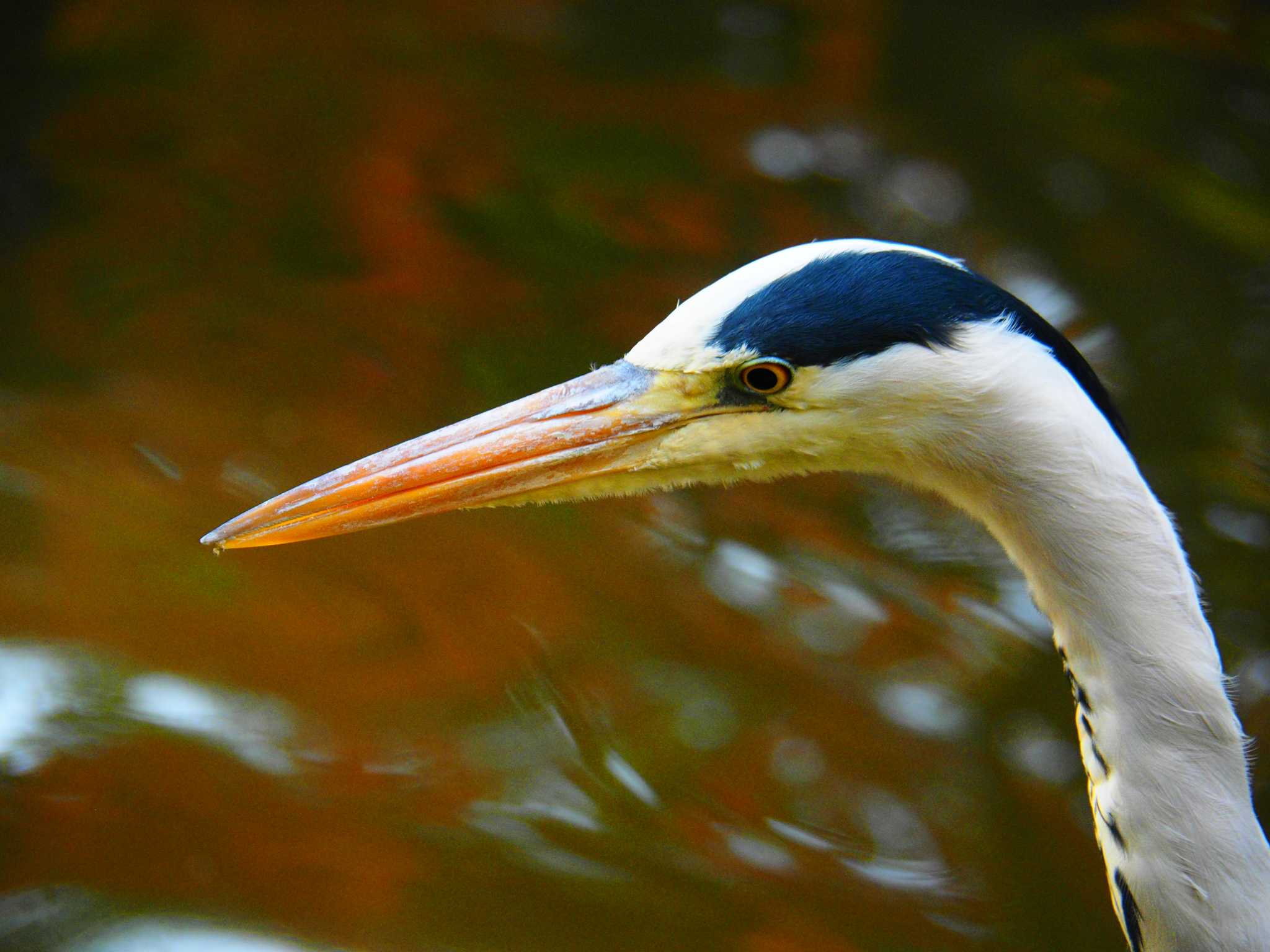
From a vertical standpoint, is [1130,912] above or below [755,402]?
below

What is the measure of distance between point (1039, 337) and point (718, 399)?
366mm

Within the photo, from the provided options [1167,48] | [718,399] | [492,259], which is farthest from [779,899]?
[1167,48]

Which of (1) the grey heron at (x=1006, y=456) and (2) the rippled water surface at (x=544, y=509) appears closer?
(1) the grey heron at (x=1006, y=456)

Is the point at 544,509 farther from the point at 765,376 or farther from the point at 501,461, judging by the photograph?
the point at 765,376

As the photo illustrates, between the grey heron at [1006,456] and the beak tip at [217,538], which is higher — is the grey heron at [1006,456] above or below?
above

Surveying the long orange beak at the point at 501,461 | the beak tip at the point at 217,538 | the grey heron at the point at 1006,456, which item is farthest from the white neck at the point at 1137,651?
the beak tip at the point at 217,538

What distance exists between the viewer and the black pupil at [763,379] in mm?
1359

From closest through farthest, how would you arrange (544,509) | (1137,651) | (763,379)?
(1137,651), (763,379), (544,509)

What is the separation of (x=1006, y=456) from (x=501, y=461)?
590 mm

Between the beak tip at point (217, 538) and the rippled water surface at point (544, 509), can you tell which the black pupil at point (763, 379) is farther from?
the rippled water surface at point (544, 509)

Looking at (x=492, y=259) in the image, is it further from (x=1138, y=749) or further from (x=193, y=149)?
(x=1138, y=749)

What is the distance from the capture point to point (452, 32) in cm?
324

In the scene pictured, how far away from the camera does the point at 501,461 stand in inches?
56.9

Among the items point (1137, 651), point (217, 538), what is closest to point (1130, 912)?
point (1137, 651)
